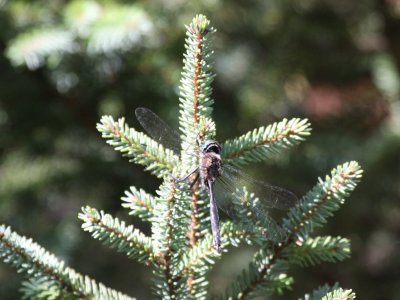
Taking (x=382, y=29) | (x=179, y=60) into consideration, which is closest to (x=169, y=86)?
(x=179, y=60)

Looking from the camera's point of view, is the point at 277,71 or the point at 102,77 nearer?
the point at 102,77

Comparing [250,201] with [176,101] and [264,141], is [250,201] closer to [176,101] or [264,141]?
[264,141]

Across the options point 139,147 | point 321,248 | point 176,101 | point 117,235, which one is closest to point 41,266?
point 117,235

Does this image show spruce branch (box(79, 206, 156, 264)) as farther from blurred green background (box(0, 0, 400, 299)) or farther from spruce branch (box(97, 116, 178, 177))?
blurred green background (box(0, 0, 400, 299))

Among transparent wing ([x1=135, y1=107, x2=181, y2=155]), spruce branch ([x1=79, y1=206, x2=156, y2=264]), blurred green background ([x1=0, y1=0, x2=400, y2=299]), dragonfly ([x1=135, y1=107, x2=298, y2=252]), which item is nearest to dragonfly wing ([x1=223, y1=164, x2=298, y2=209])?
dragonfly ([x1=135, y1=107, x2=298, y2=252])

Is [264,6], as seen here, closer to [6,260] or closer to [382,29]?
[382,29]

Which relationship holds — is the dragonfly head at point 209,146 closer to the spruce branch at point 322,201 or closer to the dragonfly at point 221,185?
the dragonfly at point 221,185

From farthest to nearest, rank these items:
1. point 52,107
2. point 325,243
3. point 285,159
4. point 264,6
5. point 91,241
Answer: point 264,6 < point 91,241 < point 285,159 < point 52,107 < point 325,243
